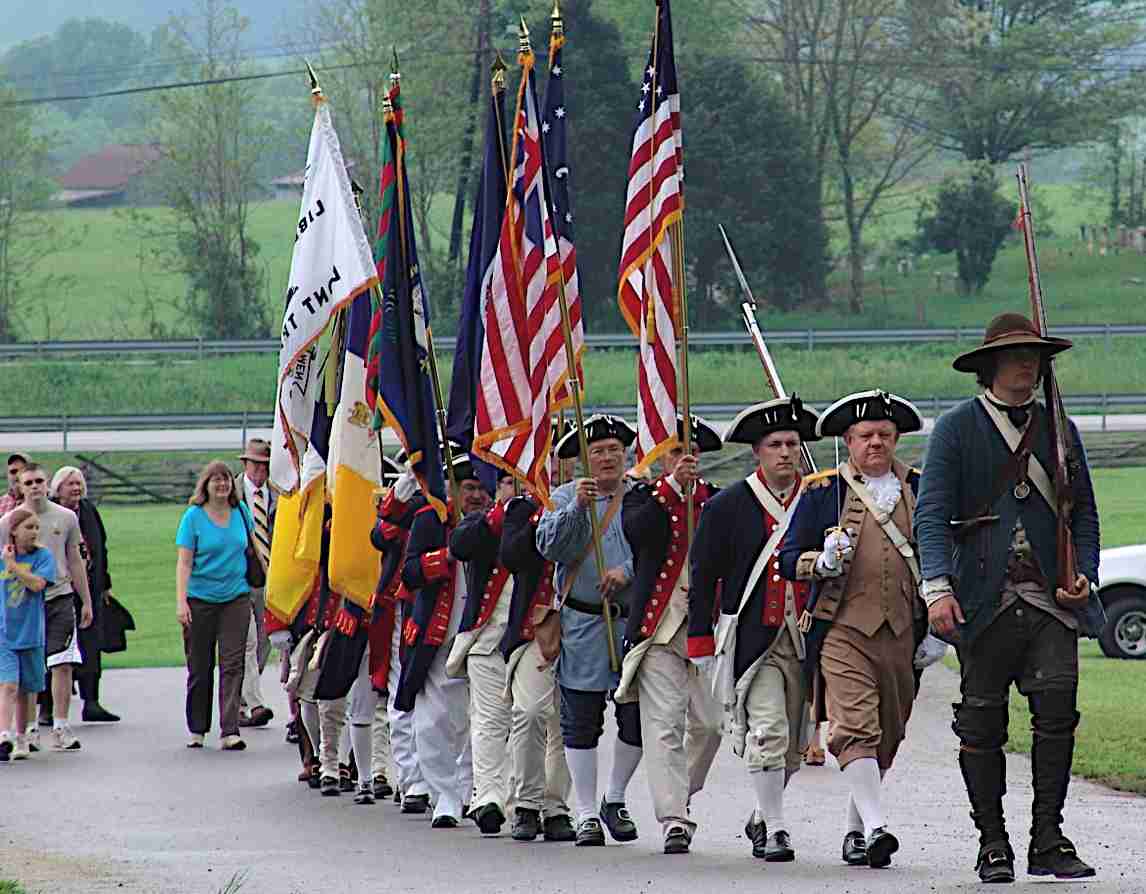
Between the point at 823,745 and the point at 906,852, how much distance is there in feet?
14.8

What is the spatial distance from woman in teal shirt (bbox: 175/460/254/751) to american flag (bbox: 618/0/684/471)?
5.38 m

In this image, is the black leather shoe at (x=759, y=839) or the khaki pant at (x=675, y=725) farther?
the khaki pant at (x=675, y=725)

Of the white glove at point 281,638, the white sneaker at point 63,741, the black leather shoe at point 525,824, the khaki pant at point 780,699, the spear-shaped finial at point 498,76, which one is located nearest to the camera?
the khaki pant at point 780,699

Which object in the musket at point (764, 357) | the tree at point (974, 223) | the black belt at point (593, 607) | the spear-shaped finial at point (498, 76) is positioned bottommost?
the black belt at point (593, 607)

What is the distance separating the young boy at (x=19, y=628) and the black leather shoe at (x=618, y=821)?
5.55 m

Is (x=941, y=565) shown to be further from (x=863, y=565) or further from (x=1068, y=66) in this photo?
(x=1068, y=66)

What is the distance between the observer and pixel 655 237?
40.8 ft

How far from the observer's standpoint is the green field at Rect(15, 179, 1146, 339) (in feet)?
200

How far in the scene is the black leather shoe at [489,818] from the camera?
12.0 m

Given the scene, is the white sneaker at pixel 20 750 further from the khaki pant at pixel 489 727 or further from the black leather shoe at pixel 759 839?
the black leather shoe at pixel 759 839

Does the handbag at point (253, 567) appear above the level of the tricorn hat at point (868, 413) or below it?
below

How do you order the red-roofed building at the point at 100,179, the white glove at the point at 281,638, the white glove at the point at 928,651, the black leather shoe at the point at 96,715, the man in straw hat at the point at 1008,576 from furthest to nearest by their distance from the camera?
the red-roofed building at the point at 100,179
the black leather shoe at the point at 96,715
the white glove at the point at 281,638
the white glove at the point at 928,651
the man in straw hat at the point at 1008,576

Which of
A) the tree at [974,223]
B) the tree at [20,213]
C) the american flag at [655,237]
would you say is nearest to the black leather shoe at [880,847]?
the american flag at [655,237]

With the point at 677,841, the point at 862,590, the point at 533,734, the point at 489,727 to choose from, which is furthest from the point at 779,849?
the point at 489,727
